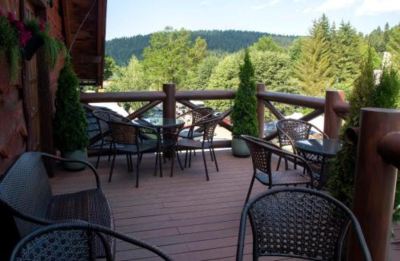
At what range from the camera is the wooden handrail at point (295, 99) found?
4613 millimetres

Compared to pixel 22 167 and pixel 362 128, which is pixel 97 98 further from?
pixel 362 128

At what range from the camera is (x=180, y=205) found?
3.58 metres

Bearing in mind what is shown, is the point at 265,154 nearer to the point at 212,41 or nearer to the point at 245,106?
the point at 245,106

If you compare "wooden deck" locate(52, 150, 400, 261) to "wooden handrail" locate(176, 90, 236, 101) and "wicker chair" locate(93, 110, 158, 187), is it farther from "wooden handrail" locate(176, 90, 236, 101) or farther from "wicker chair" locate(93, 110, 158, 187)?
"wooden handrail" locate(176, 90, 236, 101)

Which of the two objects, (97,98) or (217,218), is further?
(97,98)

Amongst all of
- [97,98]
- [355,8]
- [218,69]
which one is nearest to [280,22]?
[355,8]

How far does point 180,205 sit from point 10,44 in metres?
2.04

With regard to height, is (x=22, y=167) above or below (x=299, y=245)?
above

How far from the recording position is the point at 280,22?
58594 millimetres

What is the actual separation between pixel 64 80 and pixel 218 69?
34.3 meters

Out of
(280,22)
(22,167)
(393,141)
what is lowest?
(22,167)

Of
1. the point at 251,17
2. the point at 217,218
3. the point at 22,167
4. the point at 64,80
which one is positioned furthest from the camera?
the point at 251,17

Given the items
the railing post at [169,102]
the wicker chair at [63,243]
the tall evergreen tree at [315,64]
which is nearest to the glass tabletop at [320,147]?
the wicker chair at [63,243]

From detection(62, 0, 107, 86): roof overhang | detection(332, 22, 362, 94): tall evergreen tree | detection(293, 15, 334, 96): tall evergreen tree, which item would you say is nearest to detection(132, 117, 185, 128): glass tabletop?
detection(62, 0, 107, 86): roof overhang
